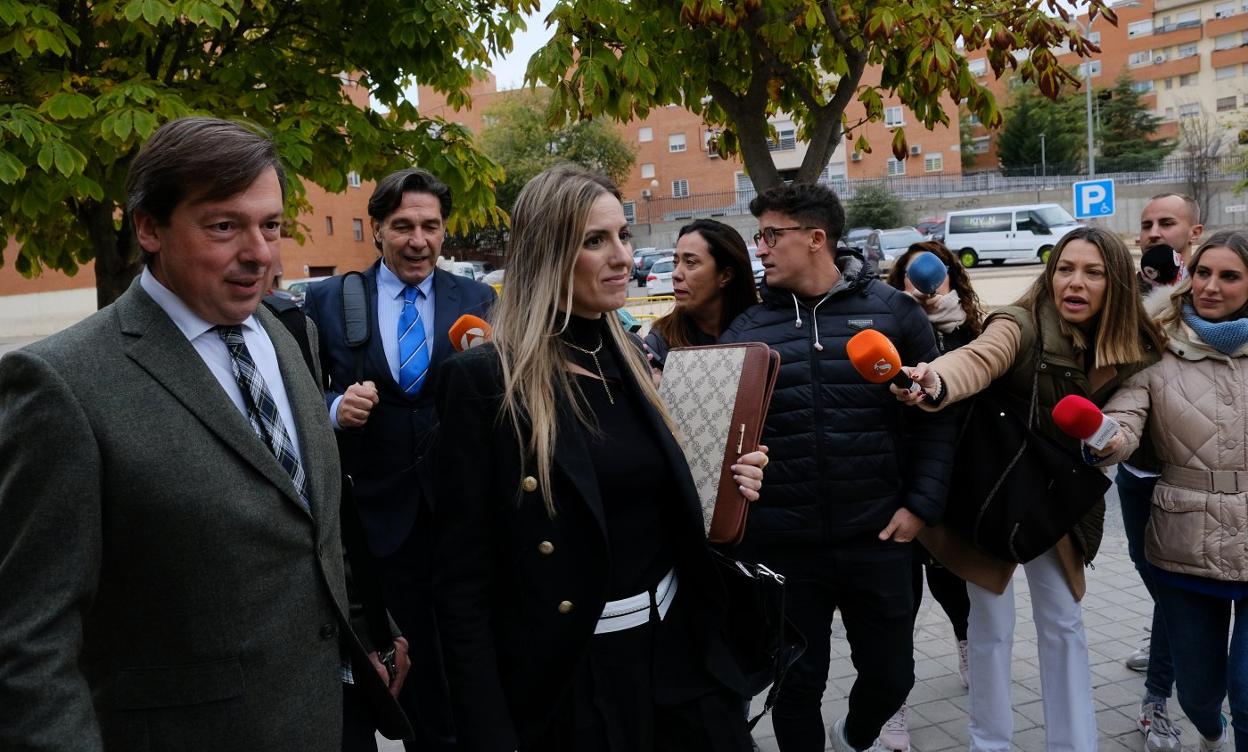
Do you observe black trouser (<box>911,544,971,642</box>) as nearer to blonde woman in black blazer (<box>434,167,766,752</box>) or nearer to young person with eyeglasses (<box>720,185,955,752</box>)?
young person with eyeglasses (<box>720,185,955,752</box>)

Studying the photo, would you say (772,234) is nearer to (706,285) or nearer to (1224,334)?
(706,285)

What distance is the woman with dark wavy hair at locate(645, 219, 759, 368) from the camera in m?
4.67

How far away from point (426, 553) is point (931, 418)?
206cm

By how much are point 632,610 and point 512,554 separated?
0.34 metres

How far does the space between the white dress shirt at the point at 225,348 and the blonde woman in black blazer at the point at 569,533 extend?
392 millimetres

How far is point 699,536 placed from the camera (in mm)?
2533

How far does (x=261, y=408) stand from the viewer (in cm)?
211

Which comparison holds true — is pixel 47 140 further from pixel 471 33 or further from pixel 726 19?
pixel 726 19

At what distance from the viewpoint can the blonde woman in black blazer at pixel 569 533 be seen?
2359 millimetres

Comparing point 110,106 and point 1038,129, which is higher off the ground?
point 1038,129

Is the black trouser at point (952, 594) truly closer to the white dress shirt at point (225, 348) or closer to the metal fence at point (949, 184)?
the white dress shirt at point (225, 348)

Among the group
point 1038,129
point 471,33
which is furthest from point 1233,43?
point 471,33

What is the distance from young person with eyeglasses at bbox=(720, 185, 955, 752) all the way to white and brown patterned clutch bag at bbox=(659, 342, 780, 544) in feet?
3.10

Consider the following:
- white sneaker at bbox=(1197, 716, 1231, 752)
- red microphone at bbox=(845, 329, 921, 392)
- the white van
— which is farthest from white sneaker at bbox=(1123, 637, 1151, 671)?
the white van
